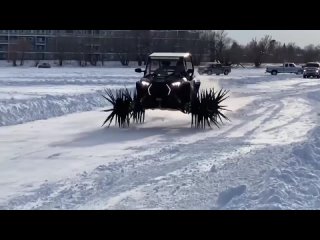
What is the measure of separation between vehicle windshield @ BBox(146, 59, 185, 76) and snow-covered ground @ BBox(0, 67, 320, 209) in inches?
68.0

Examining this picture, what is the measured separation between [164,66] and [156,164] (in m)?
8.34

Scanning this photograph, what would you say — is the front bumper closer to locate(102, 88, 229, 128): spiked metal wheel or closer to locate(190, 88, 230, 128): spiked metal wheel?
locate(102, 88, 229, 128): spiked metal wheel

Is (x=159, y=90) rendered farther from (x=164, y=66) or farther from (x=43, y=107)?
(x=43, y=107)

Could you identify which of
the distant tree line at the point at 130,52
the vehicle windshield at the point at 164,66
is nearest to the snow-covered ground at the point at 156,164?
Result: the vehicle windshield at the point at 164,66

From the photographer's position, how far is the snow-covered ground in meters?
7.07

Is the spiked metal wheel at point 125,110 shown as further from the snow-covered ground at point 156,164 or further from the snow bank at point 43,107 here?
the snow bank at point 43,107

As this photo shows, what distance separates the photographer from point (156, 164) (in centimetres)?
977

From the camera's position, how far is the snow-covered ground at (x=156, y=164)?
7.07 metres

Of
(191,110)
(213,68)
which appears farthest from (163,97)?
(213,68)

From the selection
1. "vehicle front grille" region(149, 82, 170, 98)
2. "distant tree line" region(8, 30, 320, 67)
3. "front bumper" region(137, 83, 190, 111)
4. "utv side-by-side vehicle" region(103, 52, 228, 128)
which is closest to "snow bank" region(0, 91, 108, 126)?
"utv side-by-side vehicle" region(103, 52, 228, 128)

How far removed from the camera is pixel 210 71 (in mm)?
65062

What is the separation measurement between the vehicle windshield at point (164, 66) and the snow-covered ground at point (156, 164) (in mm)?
1728

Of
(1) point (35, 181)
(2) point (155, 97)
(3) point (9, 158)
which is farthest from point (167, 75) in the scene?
(1) point (35, 181)
